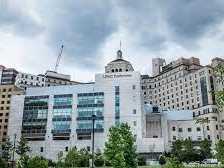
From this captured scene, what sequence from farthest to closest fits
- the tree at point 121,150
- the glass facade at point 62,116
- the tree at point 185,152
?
the glass facade at point 62,116
the tree at point 185,152
the tree at point 121,150

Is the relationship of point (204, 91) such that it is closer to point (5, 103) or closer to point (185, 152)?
point (185, 152)

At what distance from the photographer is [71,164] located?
86438 millimetres

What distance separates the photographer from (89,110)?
421ft

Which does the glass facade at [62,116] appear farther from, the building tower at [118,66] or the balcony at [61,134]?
the building tower at [118,66]

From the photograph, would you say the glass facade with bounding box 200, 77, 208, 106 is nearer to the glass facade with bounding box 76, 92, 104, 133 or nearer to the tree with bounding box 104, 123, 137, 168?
the glass facade with bounding box 76, 92, 104, 133

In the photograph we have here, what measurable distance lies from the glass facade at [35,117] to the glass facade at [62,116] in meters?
4.49

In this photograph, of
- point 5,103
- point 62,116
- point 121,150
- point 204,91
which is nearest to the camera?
point 121,150

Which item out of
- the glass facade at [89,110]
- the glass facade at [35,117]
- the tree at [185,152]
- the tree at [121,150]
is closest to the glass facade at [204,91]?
the tree at [185,152]

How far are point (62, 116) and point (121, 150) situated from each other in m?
83.8

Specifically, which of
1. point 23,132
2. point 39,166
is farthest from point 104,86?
point 39,166

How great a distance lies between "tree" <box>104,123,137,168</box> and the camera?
48.9 metres

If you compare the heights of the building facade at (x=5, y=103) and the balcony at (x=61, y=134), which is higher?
the building facade at (x=5, y=103)

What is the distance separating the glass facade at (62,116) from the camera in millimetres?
128875

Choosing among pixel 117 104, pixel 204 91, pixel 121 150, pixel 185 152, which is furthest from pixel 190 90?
pixel 121 150
